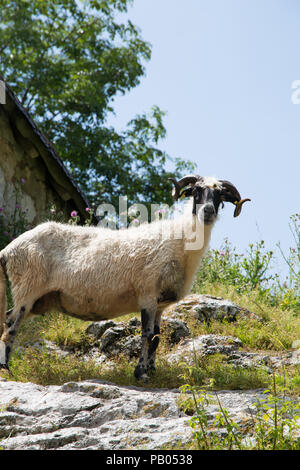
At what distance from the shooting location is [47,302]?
22.2 ft

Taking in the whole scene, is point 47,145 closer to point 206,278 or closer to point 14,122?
point 14,122

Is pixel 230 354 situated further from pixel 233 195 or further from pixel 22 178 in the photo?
pixel 22 178

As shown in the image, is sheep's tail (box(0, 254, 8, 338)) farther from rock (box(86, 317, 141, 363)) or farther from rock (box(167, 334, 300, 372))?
rock (box(167, 334, 300, 372))

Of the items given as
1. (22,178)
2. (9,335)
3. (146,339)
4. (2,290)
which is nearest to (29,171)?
(22,178)

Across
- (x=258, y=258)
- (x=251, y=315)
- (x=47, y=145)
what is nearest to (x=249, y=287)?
(x=258, y=258)

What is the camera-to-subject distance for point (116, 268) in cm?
650

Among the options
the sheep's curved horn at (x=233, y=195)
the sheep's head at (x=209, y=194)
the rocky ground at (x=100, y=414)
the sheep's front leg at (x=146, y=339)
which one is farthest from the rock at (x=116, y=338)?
the sheep's curved horn at (x=233, y=195)

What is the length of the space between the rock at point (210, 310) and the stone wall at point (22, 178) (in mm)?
4131

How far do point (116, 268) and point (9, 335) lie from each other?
1511 mm

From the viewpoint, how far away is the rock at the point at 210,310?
8.11 meters

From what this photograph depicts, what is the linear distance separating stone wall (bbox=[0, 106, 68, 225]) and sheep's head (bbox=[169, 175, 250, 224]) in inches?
194

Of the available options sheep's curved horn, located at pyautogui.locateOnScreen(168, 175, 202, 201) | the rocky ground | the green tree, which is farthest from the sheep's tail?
the green tree

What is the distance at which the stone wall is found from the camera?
36.7 feet

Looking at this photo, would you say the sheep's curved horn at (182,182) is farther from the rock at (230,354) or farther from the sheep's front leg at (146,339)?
the rock at (230,354)
